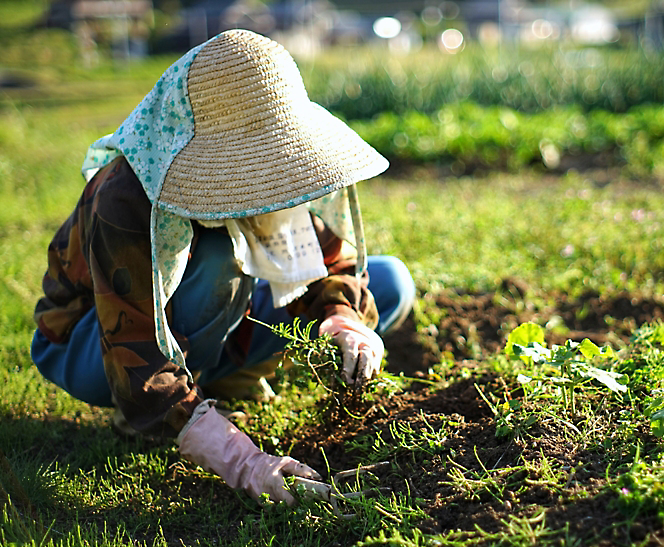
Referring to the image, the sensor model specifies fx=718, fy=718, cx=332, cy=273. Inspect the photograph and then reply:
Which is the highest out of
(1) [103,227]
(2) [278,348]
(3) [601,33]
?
(1) [103,227]

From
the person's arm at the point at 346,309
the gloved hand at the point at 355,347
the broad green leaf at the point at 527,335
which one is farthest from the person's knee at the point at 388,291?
the broad green leaf at the point at 527,335

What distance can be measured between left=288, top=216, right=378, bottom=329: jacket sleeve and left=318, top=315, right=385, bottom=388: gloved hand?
2.1 inches

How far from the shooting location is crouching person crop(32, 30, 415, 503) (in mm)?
1648

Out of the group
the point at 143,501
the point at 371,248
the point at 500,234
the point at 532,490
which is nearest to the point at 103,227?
the point at 143,501

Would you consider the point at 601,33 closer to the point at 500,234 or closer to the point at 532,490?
the point at 500,234

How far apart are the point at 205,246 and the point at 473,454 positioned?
0.92 m

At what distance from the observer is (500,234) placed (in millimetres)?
3932

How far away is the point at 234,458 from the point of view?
5.96ft

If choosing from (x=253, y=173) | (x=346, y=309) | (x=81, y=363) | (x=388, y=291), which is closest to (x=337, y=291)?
(x=346, y=309)

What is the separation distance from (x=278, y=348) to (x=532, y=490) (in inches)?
39.5

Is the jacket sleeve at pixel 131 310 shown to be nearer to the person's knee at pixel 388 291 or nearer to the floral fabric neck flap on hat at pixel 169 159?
the floral fabric neck flap on hat at pixel 169 159

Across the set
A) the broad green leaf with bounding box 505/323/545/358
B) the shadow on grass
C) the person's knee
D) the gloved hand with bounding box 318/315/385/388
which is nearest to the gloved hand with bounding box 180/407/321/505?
the shadow on grass

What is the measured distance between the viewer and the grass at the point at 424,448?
163 centimetres

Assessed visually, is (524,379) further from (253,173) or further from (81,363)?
(81,363)
